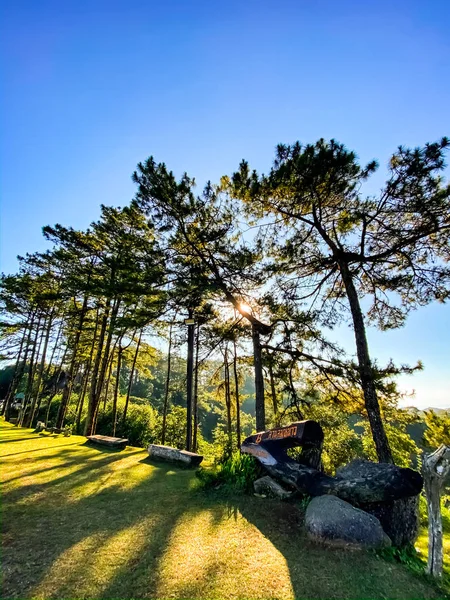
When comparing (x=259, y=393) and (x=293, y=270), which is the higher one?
(x=293, y=270)

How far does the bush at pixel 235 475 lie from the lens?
5961mm

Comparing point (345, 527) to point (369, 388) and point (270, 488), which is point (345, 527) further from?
point (369, 388)

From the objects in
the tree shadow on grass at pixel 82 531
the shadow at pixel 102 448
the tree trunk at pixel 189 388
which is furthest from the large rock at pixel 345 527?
the shadow at pixel 102 448

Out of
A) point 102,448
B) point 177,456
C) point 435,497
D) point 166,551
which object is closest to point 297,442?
point 435,497

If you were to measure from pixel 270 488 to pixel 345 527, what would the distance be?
1.96 meters

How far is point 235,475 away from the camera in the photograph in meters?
6.27

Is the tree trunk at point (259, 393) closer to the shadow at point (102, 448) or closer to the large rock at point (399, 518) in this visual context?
the large rock at point (399, 518)

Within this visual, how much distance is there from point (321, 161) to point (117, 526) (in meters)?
8.98

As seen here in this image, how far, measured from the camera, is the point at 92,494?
223 inches

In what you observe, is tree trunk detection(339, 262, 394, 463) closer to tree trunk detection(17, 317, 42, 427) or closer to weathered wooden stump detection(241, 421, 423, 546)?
weathered wooden stump detection(241, 421, 423, 546)

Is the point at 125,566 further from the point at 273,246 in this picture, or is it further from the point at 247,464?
the point at 273,246

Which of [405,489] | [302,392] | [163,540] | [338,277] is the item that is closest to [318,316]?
[338,277]

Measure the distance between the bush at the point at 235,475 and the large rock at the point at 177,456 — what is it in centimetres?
185

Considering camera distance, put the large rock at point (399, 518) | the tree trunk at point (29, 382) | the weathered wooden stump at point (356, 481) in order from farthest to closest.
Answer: the tree trunk at point (29, 382) → the weathered wooden stump at point (356, 481) → the large rock at point (399, 518)
